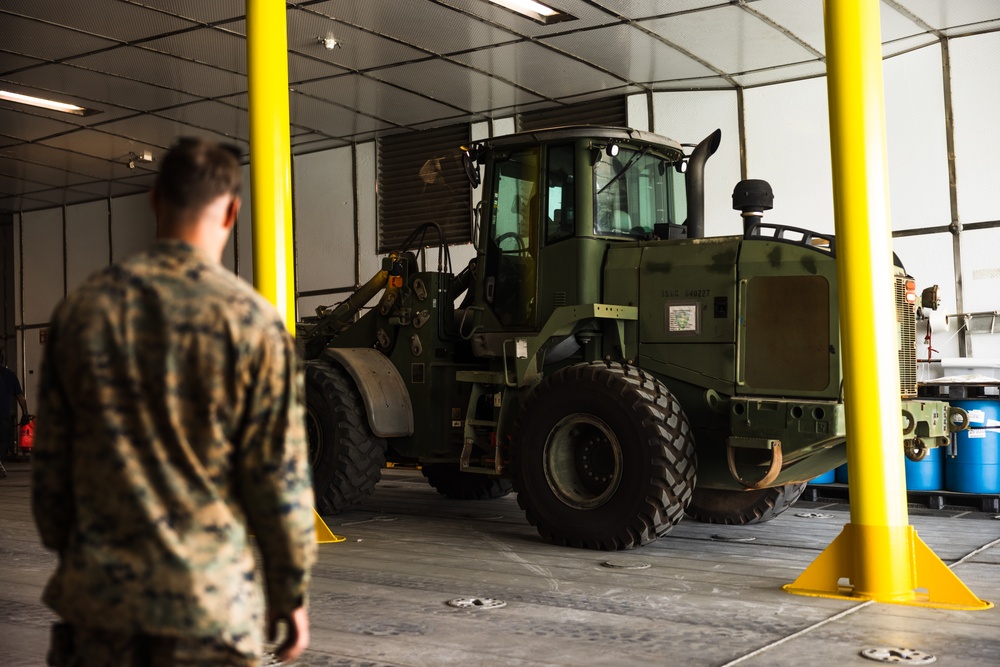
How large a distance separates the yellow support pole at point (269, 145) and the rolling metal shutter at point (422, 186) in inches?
263

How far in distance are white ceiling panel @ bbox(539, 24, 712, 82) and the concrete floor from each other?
511 cm

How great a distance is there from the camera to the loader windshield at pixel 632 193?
767 centimetres

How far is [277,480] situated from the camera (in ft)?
6.81

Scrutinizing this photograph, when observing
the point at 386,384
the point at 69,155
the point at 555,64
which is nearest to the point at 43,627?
the point at 386,384

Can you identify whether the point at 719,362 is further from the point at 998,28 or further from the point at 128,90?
the point at 128,90

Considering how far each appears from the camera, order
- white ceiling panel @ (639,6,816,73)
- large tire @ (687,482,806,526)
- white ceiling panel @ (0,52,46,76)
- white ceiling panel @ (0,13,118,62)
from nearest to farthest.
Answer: large tire @ (687,482,806,526) < white ceiling panel @ (0,13,118,62) < white ceiling panel @ (639,6,816,73) < white ceiling panel @ (0,52,46,76)

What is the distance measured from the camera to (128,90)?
1230 centimetres

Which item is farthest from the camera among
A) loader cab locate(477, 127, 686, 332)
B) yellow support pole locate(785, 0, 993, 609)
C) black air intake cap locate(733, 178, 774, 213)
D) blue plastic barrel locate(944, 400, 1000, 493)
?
blue plastic barrel locate(944, 400, 1000, 493)

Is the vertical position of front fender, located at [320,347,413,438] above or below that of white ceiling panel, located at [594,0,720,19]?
below

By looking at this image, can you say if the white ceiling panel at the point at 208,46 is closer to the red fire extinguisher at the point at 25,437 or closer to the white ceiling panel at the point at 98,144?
the white ceiling panel at the point at 98,144

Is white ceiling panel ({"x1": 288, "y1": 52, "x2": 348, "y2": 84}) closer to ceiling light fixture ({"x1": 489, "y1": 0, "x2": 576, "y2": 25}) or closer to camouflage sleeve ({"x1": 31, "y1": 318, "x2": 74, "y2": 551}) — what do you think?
ceiling light fixture ({"x1": 489, "y1": 0, "x2": 576, "y2": 25})

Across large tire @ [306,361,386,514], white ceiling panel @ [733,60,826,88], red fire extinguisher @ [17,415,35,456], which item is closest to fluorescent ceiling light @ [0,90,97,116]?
large tire @ [306,361,386,514]

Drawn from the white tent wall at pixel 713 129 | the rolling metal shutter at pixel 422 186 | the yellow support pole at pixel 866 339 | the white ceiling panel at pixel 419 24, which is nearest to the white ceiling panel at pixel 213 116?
the rolling metal shutter at pixel 422 186

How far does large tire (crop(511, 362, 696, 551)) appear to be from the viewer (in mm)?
6496
